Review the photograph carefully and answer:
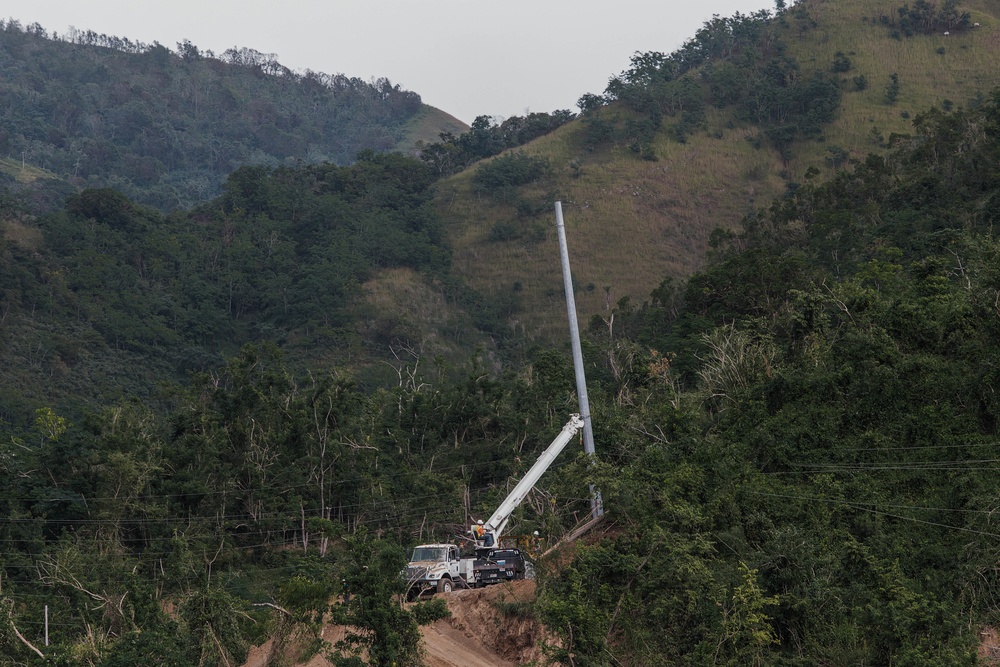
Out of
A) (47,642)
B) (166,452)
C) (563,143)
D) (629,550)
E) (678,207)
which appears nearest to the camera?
(629,550)

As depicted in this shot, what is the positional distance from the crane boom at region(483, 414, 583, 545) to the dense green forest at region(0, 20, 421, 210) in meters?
→ 112

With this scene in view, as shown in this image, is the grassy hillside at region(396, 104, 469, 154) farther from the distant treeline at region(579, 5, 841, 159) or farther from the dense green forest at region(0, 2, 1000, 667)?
the dense green forest at region(0, 2, 1000, 667)

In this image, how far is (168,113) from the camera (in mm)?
162000

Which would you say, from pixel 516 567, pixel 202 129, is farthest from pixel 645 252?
pixel 202 129

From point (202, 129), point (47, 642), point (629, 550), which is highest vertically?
point (202, 129)

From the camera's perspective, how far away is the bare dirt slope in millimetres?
22625

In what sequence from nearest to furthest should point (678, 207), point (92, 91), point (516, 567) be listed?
point (516, 567)
point (678, 207)
point (92, 91)

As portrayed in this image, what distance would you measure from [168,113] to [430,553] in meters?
148

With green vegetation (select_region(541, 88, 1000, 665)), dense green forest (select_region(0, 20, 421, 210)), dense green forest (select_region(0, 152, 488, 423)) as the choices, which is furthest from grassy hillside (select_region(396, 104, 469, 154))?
green vegetation (select_region(541, 88, 1000, 665))

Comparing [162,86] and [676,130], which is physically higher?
[162,86]

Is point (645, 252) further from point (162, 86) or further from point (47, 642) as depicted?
point (162, 86)

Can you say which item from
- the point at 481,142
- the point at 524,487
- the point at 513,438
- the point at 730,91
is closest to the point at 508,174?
the point at 481,142

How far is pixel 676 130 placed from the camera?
103 meters

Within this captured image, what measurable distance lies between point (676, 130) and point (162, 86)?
96349mm
